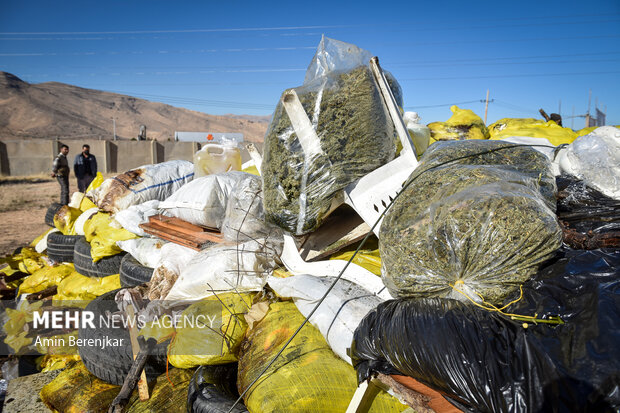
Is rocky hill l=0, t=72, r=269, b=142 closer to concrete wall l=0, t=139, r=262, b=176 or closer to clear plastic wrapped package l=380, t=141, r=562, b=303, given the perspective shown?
concrete wall l=0, t=139, r=262, b=176

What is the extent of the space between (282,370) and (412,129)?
1.90 meters

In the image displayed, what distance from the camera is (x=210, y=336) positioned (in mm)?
2145

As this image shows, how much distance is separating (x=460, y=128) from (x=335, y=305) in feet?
9.89

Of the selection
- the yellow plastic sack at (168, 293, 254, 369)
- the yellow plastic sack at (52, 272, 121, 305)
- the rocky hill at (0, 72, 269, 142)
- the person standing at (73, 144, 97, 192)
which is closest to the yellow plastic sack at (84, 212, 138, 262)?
the yellow plastic sack at (52, 272, 121, 305)

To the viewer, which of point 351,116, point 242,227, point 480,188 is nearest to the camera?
point 480,188

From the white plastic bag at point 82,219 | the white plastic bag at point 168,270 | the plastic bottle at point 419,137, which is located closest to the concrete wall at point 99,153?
the white plastic bag at point 82,219

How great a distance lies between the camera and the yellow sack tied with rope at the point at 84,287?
3.61 meters

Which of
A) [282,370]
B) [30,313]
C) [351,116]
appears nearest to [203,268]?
[282,370]

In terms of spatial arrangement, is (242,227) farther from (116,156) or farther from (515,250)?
(116,156)

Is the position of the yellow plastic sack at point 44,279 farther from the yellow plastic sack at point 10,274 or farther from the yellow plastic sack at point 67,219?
the yellow plastic sack at point 67,219

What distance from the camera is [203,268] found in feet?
8.36

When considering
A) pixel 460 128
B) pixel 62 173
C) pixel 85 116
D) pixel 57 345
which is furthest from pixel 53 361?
pixel 85 116

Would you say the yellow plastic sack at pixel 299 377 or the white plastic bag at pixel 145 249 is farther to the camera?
the white plastic bag at pixel 145 249

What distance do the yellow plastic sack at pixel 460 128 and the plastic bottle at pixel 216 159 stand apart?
2.02 meters
